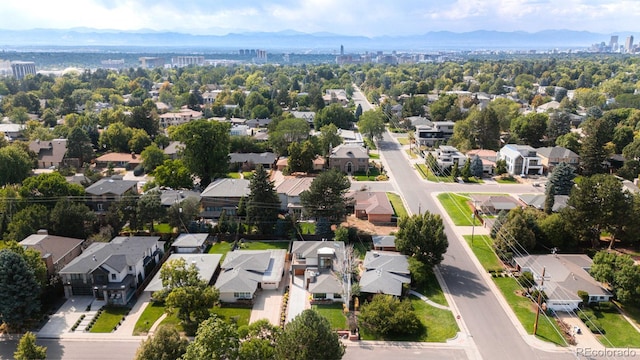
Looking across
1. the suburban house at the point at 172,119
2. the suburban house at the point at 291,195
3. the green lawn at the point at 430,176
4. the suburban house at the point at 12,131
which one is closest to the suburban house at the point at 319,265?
the suburban house at the point at 291,195

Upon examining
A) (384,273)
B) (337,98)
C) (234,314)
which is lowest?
(234,314)

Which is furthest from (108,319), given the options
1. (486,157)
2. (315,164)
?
(486,157)

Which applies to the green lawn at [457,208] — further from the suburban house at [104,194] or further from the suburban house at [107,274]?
the suburban house at [104,194]

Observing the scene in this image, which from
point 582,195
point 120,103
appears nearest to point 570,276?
point 582,195

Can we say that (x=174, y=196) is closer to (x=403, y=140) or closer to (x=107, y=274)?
(x=107, y=274)

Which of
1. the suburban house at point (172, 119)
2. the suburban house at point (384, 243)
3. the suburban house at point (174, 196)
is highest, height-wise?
the suburban house at point (172, 119)

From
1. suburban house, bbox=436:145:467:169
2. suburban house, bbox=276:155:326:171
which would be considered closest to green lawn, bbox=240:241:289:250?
suburban house, bbox=276:155:326:171
